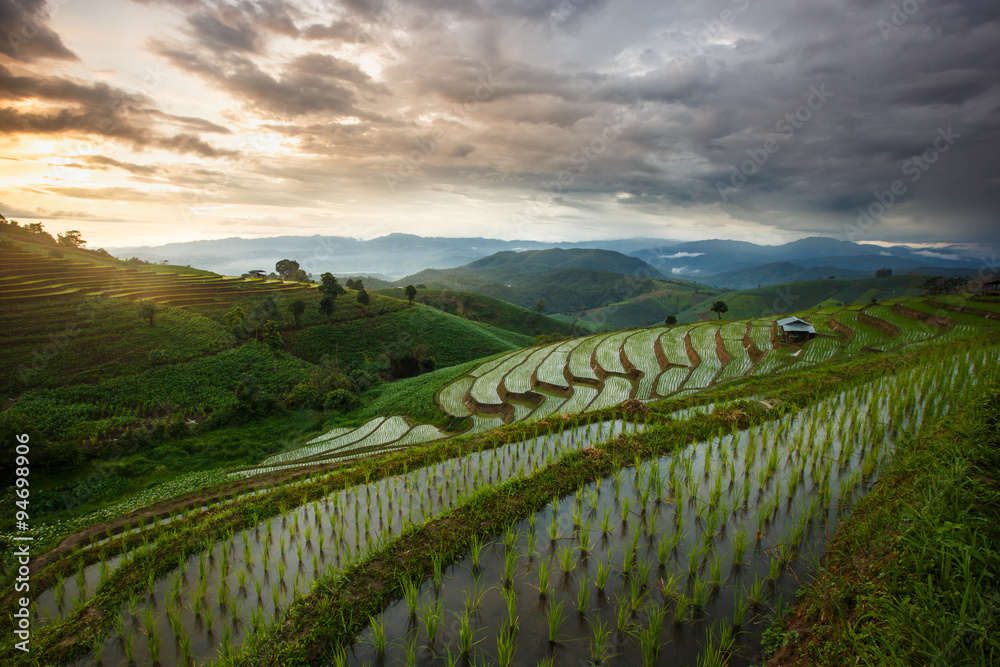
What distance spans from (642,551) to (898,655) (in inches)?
115

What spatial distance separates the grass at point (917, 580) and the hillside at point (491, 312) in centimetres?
10440

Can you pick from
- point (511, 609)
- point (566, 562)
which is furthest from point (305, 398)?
point (511, 609)

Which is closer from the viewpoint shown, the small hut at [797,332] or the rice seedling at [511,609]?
the rice seedling at [511,609]

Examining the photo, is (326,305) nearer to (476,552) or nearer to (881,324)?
(476,552)

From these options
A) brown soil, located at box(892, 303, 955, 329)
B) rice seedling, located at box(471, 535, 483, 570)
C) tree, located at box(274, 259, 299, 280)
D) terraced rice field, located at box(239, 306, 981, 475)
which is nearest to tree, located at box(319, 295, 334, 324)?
terraced rice field, located at box(239, 306, 981, 475)

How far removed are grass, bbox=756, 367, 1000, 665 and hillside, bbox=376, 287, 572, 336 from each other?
104396mm

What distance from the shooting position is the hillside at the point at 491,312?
112 meters

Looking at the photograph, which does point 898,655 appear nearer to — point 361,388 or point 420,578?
point 420,578

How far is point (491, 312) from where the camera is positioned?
121 metres

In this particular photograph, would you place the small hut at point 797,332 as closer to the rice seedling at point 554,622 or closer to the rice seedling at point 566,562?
the rice seedling at point 566,562

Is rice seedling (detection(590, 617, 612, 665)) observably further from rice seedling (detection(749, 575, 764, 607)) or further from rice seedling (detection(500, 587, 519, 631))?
rice seedling (detection(749, 575, 764, 607))

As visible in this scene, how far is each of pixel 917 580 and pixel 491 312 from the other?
118 metres

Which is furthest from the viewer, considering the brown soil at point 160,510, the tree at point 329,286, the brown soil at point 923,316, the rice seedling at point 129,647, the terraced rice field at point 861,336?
the tree at point 329,286

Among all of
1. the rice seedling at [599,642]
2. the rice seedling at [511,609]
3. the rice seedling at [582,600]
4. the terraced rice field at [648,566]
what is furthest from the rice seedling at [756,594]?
the rice seedling at [511,609]
